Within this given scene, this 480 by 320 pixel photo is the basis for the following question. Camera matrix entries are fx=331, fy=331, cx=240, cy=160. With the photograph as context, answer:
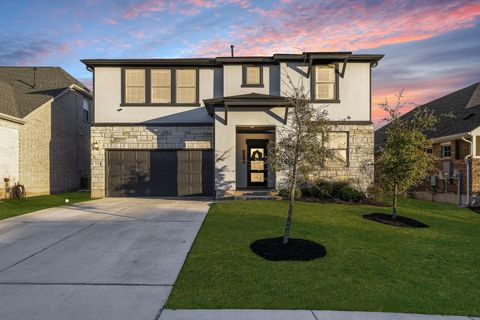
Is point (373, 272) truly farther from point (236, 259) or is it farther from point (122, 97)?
point (122, 97)

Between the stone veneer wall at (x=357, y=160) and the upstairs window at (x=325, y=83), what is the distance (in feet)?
5.77

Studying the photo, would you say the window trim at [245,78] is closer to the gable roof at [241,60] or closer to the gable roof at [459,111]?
the gable roof at [241,60]

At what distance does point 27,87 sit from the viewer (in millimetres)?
21391

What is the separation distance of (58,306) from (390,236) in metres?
8.01

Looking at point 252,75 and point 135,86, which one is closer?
point 252,75

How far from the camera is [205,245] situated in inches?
309

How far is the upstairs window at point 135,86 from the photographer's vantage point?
17891 mm

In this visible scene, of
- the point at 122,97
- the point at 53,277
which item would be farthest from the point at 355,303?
the point at 122,97

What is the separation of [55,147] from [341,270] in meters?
20.1

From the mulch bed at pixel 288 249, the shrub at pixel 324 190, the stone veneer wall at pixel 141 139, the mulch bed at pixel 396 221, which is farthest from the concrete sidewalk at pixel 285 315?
the stone veneer wall at pixel 141 139

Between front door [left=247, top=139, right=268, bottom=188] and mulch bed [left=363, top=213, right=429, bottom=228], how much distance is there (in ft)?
24.5

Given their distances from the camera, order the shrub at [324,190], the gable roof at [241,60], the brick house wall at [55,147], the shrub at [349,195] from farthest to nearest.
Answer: the brick house wall at [55,147] → the gable roof at [241,60] → the shrub at [324,190] → the shrub at [349,195]

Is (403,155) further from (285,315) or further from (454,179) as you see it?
(454,179)

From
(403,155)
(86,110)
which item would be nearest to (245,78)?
(403,155)
